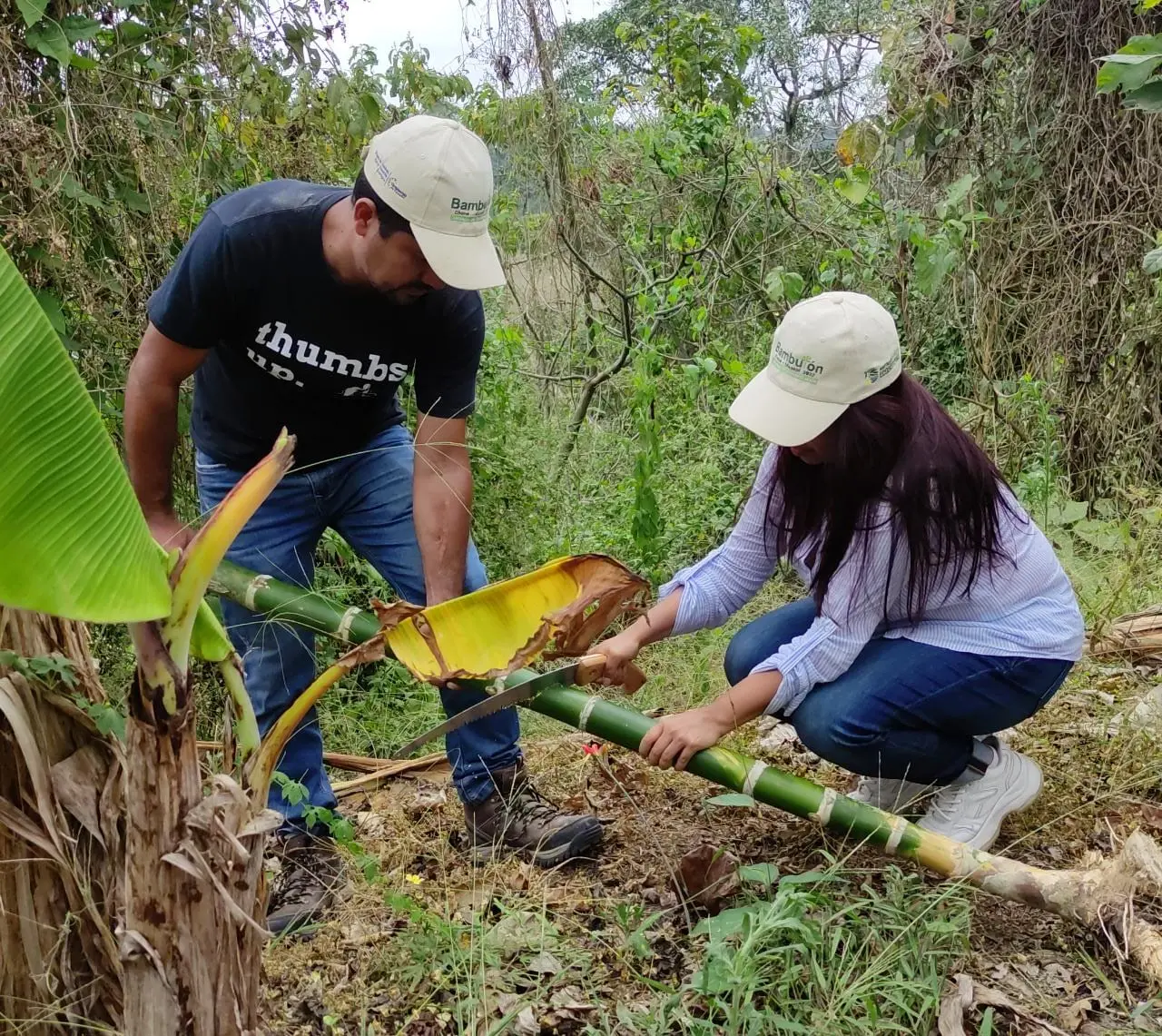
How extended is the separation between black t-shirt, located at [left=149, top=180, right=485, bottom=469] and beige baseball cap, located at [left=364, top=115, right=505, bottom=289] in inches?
10.1

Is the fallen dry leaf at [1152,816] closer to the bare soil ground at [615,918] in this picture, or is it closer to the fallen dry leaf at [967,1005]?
the bare soil ground at [615,918]

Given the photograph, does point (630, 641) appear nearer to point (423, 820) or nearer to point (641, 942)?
point (641, 942)

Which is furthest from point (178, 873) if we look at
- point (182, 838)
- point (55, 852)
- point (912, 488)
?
point (912, 488)

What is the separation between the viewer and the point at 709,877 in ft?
6.50

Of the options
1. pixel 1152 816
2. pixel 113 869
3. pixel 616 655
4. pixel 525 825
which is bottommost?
pixel 1152 816

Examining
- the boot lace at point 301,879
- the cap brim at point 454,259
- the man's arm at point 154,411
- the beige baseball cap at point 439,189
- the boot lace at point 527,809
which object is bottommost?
the boot lace at point 527,809

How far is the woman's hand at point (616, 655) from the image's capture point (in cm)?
204

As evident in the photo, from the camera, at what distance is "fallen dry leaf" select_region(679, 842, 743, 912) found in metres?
1.96

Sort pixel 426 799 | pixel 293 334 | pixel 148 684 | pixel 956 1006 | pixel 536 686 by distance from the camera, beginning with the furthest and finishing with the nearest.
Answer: pixel 426 799 → pixel 293 334 → pixel 536 686 → pixel 956 1006 → pixel 148 684

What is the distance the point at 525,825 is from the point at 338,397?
3.49 feet

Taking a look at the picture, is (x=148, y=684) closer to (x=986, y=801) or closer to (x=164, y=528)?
(x=164, y=528)

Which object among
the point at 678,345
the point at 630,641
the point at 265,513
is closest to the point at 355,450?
the point at 265,513

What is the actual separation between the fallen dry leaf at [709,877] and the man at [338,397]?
0.33 metres

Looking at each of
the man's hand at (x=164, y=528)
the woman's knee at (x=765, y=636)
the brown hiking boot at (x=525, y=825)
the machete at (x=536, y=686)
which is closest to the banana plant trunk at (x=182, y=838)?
the machete at (x=536, y=686)
